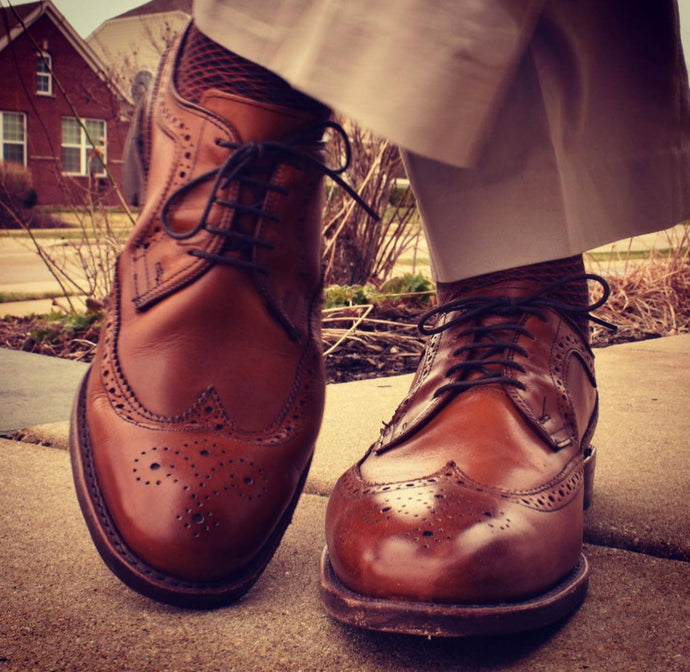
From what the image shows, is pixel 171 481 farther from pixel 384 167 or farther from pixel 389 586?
pixel 384 167

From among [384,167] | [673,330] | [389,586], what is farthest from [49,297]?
[389,586]

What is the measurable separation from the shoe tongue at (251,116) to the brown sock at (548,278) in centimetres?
36

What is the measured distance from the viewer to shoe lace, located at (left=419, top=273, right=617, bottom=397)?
1.06 meters

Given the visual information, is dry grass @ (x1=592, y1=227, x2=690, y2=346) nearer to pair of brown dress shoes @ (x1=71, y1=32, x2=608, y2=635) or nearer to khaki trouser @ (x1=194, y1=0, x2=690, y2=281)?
khaki trouser @ (x1=194, y1=0, x2=690, y2=281)

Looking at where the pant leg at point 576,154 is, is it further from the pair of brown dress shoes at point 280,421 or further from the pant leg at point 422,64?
the pant leg at point 422,64

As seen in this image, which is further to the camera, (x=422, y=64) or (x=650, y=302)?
(x=650, y=302)

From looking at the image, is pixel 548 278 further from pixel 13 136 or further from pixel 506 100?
pixel 13 136

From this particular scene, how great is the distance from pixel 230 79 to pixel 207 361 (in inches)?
14.4

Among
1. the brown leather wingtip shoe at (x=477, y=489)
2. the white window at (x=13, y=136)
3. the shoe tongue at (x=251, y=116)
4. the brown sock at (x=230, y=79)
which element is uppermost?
the brown sock at (x=230, y=79)

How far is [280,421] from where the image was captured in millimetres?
1027

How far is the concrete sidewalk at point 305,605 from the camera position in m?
0.80

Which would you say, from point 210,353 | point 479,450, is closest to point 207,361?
point 210,353

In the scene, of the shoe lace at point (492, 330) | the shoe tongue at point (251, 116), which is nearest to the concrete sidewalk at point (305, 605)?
the shoe lace at point (492, 330)

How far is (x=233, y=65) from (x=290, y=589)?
66 cm
